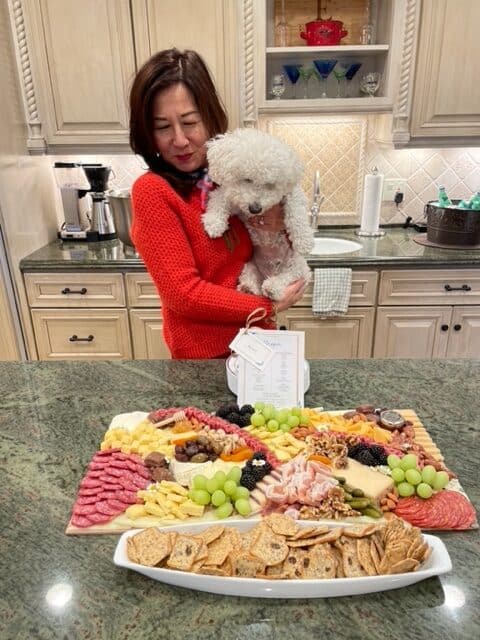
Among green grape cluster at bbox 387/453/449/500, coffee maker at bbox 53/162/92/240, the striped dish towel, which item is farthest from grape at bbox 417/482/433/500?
coffee maker at bbox 53/162/92/240

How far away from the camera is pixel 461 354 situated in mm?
2482

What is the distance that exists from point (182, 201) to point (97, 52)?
4.88ft

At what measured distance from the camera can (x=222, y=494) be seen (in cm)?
79

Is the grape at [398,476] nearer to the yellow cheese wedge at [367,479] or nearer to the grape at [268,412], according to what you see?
the yellow cheese wedge at [367,479]

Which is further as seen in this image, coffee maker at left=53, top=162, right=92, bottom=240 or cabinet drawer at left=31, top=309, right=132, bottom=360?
coffee maker at left=53, top=162, right=92, bottom=240

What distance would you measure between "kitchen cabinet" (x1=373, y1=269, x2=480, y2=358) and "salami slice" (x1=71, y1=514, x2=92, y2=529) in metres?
1.86

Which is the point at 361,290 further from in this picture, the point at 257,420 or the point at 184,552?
the point at 184,552

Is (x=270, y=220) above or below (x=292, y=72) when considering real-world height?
below

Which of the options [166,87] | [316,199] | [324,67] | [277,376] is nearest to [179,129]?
[166,87]

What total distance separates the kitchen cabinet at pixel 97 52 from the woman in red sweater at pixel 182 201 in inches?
47.5

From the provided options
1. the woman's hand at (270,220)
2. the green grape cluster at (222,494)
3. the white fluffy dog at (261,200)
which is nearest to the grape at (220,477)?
the green grape cluster at (222,494)

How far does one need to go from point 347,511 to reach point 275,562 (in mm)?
167

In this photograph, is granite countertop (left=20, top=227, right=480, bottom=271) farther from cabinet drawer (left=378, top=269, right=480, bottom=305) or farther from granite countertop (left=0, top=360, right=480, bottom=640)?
granite countertop (left=0, top=360, right=480, bottom=640)

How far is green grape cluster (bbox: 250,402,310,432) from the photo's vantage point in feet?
3.26
